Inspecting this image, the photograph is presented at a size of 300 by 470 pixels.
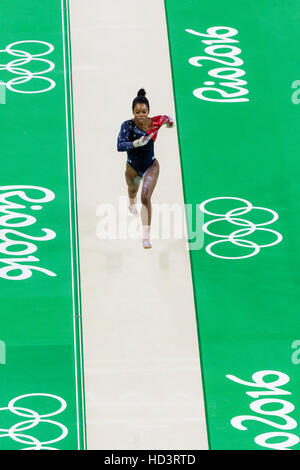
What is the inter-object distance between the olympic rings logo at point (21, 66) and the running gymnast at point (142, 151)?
3049 millimetres

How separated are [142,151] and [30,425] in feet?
17.8

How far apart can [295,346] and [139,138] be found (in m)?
4.52

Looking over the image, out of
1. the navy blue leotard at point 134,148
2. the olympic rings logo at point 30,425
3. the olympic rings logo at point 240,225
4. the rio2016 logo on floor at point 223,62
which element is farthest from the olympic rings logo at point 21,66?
the olympic rings logo at point 30,425

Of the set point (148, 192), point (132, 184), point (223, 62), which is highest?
point (223, 62)

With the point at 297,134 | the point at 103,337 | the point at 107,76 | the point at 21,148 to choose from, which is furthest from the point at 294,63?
the point at 103,337

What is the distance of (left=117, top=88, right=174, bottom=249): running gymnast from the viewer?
76.2ft

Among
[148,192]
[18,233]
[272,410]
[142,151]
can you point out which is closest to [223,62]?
[142,151]

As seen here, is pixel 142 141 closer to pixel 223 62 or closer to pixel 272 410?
pixel 223 62

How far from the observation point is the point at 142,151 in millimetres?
23688

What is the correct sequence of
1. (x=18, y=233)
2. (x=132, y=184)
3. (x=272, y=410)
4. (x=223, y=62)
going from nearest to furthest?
(x=272, y=410) → (x=18, y=233) → (x=132, y=184) → (x=223, y=62)

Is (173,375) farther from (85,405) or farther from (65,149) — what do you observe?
(65,149)

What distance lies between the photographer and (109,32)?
27.1m

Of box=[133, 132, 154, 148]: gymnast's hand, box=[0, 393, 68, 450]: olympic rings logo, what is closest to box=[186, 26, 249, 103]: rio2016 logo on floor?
box=[133, 132, 154, 148]: gymnast's hand

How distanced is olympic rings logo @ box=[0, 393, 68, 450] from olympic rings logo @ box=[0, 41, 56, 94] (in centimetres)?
707
